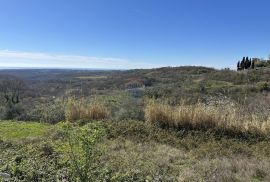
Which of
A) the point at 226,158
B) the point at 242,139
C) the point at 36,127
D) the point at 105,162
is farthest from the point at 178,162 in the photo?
the point at 36,127

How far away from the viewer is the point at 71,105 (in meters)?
9.43

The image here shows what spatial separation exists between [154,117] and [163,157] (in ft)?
8.35

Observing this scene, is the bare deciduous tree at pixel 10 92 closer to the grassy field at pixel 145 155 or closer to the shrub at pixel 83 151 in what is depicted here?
the grassy field at pixel 145 155

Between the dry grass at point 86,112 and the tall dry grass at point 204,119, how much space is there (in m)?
1.56

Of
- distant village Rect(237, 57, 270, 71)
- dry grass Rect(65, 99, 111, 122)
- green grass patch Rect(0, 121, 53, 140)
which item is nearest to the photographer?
green grass patch Rect(0, 121, 53, 140)

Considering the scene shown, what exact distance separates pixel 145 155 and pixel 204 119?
92.2 inches

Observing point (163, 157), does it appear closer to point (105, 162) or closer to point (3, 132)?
point (105, 162)

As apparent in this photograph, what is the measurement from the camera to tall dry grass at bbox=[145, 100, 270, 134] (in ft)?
23.2

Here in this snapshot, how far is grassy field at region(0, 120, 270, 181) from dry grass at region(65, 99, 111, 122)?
3.67 ft

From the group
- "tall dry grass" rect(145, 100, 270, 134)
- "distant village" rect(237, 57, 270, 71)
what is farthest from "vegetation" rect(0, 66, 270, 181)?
"distant village" rect(237, 57, 270, 71)

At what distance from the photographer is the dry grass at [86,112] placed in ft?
29.9

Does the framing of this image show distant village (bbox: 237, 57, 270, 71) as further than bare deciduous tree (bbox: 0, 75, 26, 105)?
Yes

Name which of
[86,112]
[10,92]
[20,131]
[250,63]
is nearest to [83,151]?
[20,131]

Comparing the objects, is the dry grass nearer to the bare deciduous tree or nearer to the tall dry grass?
the tall dry grass
